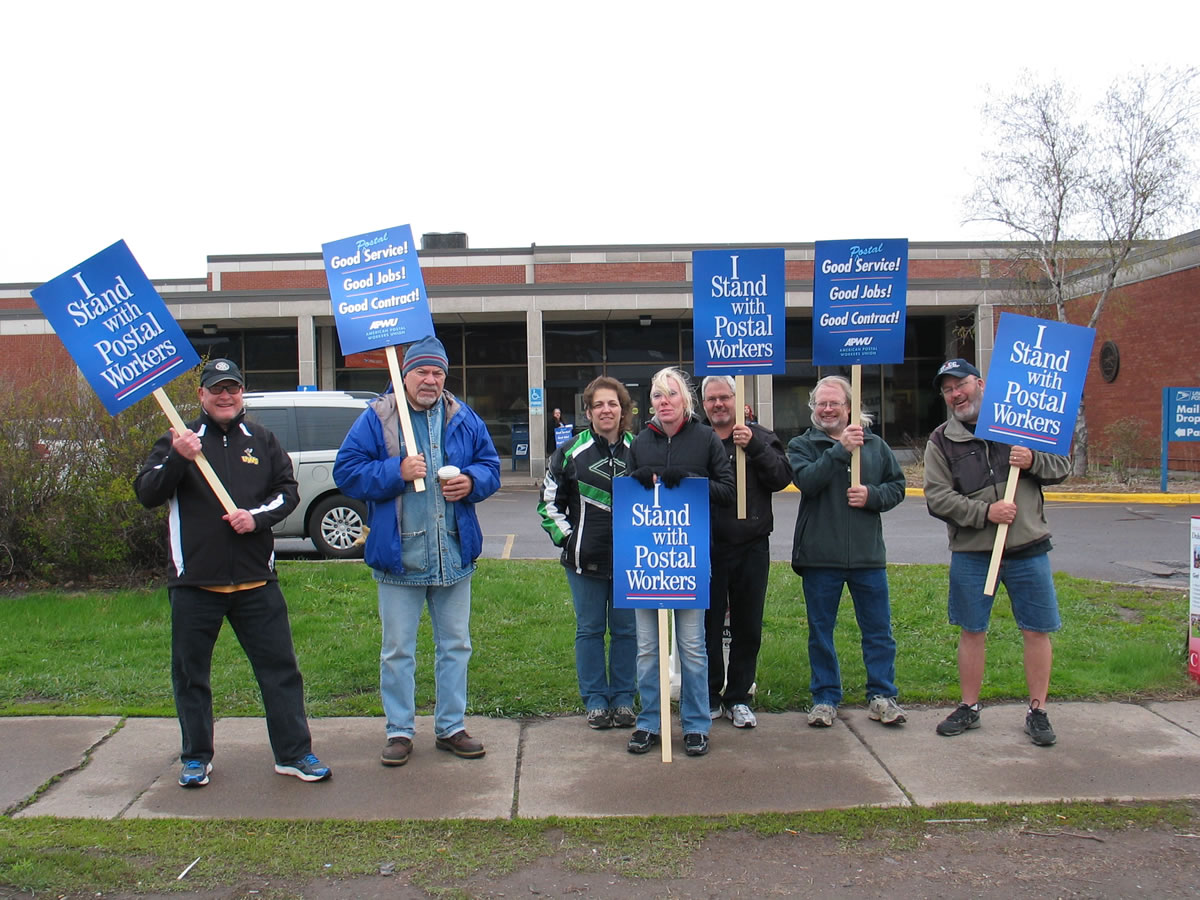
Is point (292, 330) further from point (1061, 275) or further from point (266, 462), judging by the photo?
point (266, 462)

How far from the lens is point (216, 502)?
177 inches

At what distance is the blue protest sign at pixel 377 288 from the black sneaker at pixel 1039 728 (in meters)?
3.68

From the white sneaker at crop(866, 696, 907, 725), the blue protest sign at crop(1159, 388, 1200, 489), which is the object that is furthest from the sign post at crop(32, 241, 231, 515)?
the blue protest sign at crop(1159, 388, 1200, 489)

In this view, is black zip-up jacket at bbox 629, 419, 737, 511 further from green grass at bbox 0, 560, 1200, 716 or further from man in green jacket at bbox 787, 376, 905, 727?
green grass at bbox 0, 560, 1200, 716

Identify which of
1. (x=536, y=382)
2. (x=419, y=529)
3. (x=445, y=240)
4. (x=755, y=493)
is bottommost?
(x=419, y=529)

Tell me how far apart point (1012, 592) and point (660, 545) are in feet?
6.18

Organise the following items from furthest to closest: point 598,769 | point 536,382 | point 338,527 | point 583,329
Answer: point 583,329, point 536,382, point 338,527, point 598,769

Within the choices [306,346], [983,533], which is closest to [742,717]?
[983,533]

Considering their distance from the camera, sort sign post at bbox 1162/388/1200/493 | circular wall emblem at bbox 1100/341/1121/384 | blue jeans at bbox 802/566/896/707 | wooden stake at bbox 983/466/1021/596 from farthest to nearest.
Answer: circular wall emblem at bbox 1100/341/1121/384 < sign post at bbox 1162/388/1200/493 < blue jeans at bbox 802/566/896/707 < wooden stake at bbox 983/466/1021/596

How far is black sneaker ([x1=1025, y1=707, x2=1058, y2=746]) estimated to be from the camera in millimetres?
4871

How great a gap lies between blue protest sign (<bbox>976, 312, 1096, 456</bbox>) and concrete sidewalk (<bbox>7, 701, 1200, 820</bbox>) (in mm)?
1546

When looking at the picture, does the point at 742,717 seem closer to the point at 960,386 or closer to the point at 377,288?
the point at 960,386

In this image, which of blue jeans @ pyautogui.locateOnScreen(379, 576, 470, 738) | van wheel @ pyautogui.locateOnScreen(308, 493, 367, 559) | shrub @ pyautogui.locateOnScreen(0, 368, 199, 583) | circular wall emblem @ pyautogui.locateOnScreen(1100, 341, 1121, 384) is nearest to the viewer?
blue jeans @ pyautogui.locateOnScreen(379, 576, 470, 738)

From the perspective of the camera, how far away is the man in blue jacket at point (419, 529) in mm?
4730
